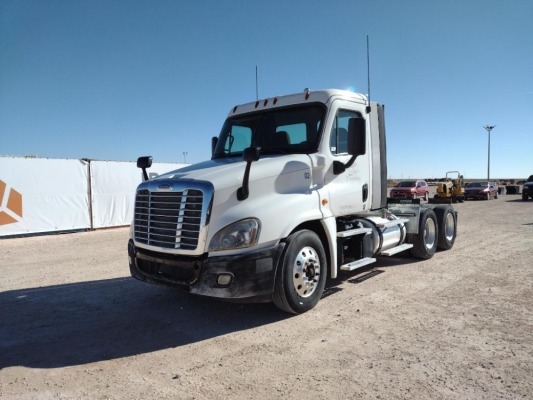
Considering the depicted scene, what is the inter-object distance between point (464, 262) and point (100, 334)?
661cm

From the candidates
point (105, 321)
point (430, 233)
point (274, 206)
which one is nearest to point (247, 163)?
point (274, 206)

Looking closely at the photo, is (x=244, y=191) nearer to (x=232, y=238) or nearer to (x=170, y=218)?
(x=232, y=238)

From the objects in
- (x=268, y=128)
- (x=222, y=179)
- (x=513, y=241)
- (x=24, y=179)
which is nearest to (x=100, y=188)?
(x=24, y=179)

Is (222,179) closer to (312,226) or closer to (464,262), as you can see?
(312,226)

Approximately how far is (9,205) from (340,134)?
1187cm

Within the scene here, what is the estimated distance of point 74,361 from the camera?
364 centimetres

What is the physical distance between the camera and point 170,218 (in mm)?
4484

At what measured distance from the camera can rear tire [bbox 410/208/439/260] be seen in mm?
7895

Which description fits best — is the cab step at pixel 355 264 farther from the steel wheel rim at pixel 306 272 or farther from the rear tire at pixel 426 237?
the rear tire at pixel 426 237

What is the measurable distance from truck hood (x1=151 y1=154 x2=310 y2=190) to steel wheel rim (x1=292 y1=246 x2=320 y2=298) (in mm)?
1044

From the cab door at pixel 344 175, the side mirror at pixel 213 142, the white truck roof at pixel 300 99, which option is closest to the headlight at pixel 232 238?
the cab door at pixel 344 175

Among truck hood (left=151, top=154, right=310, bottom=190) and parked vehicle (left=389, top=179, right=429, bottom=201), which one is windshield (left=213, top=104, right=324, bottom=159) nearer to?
truck hood (left=151, top=154, right=310, bottom=190)

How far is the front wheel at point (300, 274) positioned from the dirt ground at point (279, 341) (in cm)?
20

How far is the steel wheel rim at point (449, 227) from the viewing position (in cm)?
893
